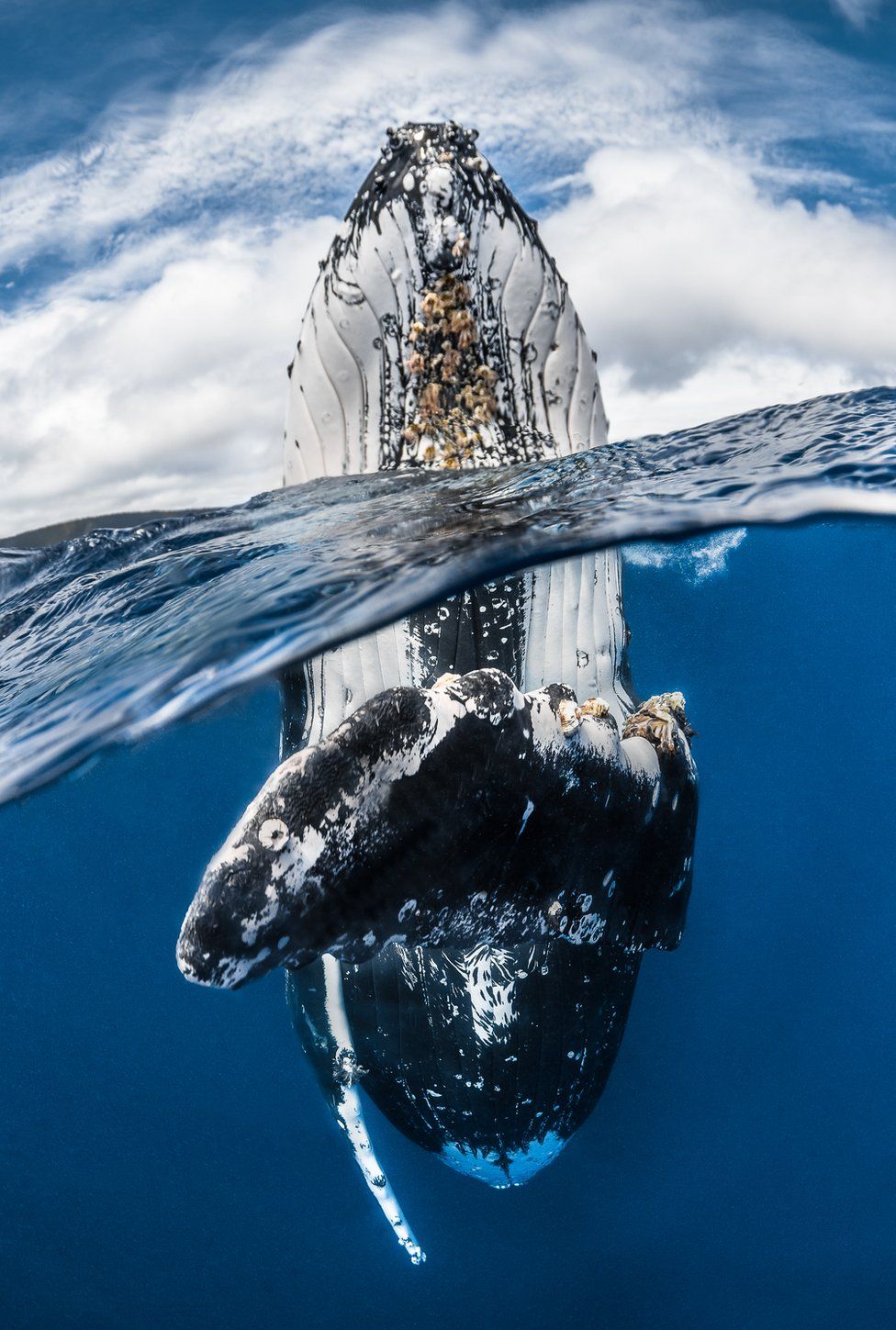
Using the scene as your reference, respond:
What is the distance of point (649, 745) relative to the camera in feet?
8.85

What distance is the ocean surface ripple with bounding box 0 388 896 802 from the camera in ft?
11.7

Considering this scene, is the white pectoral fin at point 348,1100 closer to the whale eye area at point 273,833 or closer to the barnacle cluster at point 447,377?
the whale eye area at point 273,833

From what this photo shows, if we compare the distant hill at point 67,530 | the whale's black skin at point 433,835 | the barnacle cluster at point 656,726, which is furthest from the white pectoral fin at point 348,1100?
the distant hill at point 67,530

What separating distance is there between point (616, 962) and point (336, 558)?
6.61 feet

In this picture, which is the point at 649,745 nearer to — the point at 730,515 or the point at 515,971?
the point at 515,971

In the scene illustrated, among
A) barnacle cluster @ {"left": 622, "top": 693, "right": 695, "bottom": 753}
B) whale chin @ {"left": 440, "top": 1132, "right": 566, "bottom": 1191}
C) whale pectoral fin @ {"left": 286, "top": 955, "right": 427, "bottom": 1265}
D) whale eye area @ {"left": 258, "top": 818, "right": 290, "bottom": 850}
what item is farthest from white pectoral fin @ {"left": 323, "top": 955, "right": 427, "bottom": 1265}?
barnacle cluster @ {"left": 622, "top": 693, "right": 695, "bottom": 753}

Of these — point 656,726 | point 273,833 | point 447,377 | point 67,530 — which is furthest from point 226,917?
point 67,530

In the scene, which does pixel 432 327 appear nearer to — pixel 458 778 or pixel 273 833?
pixel 458 778

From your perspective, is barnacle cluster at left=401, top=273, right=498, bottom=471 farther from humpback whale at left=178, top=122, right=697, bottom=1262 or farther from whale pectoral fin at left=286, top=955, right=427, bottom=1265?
whale pectoral fin at left=286, top=955, right=427, bottom=1265

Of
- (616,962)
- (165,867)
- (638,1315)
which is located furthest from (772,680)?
(616,962)

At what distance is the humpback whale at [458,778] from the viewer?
6.60 ft

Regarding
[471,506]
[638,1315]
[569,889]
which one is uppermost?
[471,506]

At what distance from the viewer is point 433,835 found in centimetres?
212

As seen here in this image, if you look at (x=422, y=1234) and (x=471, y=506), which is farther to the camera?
(x=422, y=1234)
